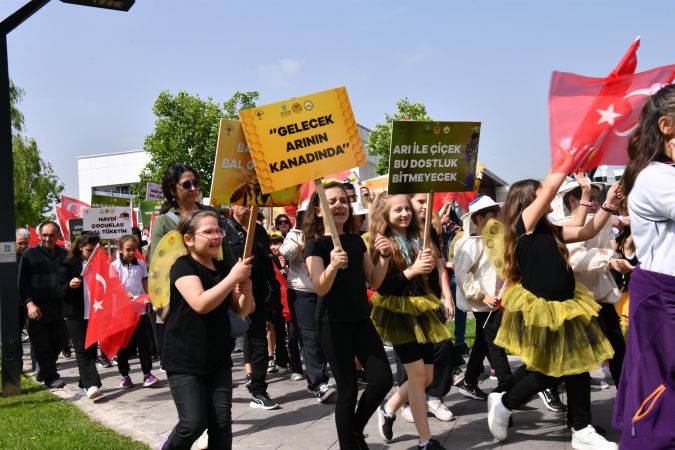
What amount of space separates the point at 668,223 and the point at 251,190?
309 centimetres

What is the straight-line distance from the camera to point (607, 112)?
4.29 metres

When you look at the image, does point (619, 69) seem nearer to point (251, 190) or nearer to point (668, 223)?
point (668, 223)

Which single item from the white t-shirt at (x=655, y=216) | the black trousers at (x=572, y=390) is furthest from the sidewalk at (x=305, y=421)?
the white t-shirt at (x=655, y=216)

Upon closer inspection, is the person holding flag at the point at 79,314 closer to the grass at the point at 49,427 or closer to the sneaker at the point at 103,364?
the grass at the point at 49,427

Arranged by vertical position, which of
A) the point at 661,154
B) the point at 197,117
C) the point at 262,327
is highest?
the point at 197,117

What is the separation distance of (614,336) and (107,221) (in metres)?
7.73

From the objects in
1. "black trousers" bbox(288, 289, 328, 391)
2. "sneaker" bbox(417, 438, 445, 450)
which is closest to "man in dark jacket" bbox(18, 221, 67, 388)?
"black trousers" bbox(288, 289, 328, 391)

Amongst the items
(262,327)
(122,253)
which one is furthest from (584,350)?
(122,253)

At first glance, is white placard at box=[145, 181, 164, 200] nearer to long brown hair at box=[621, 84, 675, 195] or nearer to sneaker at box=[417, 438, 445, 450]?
sneaker at box=[417, 438, 445, 450]

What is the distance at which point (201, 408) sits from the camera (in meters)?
4.05

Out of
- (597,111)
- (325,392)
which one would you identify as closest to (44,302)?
(325,392)

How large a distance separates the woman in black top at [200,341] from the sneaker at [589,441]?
2.44m

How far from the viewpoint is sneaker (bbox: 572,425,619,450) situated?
4.80m

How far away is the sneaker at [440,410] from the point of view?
6.00 metres
